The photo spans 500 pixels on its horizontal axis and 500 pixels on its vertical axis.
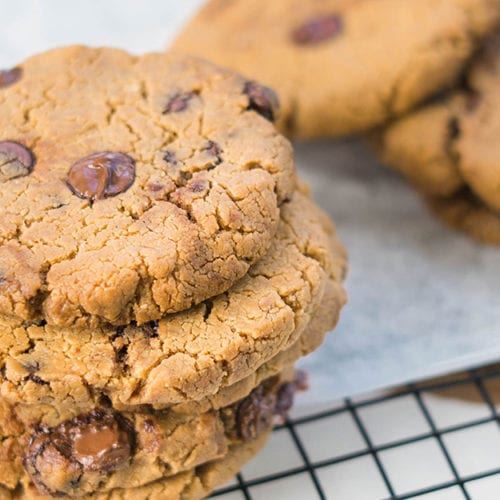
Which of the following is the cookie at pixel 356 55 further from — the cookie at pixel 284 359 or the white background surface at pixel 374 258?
the cookie at pixel 284 359

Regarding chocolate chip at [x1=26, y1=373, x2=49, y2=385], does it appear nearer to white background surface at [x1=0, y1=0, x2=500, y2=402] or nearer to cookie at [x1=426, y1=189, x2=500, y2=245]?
white background surface at [x1=0, y1=0, x2=500, y2=402]

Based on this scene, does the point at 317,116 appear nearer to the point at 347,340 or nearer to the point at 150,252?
the point at 347,340

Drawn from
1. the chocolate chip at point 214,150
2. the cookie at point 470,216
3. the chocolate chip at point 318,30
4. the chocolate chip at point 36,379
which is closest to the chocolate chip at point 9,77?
the chocolate chip at point 214,150

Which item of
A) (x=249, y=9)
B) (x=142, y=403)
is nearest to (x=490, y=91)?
(x=249, y=9)

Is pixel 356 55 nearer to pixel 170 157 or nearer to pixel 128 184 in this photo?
pixel 170 157

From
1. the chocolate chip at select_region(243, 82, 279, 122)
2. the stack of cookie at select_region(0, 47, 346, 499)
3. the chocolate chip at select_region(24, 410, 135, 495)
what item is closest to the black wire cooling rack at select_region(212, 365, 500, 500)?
the stack of cookie at select_region(0, 47, 346, 499)

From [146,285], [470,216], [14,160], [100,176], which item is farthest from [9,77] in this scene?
[470,216]
